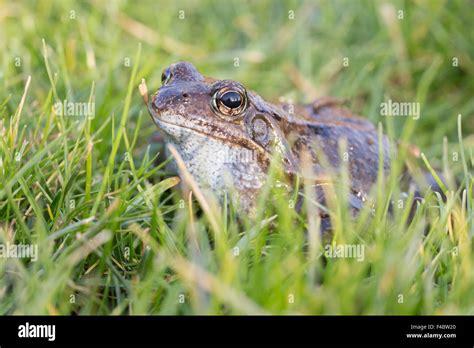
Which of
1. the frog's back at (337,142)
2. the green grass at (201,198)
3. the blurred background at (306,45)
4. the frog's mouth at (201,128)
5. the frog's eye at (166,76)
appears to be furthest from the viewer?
the blurred background at (306,45)

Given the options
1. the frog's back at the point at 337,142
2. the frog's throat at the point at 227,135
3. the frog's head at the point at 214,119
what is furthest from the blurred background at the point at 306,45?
the frog's throat at the point at 227,135

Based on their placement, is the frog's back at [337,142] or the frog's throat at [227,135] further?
the frog's back at [337,142]

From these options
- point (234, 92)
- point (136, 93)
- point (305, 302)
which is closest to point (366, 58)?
point (136, 93)

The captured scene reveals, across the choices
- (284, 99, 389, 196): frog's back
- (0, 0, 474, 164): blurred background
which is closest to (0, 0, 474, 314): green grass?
(0, 0, 474, 164): blurred background

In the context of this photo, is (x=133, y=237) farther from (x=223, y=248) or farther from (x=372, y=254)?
(x=372, y=254)

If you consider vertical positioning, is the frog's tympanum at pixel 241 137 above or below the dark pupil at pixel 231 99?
below

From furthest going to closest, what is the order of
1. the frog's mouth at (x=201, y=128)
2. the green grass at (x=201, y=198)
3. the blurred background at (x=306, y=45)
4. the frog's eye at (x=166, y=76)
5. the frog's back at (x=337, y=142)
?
the blurred background at (x=306, y=45) → the frog's back at (x=337, y=142) → the frog's eye at (x=166, y=76) → the frog's mouth at (x=201, y=128) → the green grass at (x=201, y=198)

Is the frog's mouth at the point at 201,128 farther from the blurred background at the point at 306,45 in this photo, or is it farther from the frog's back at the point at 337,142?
the blurred background at the point at 306,45

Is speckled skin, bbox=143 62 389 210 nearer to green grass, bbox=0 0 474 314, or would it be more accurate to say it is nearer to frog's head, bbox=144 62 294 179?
frog's head, bbox=144 62 294 179

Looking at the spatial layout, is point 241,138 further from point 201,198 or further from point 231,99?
point 201,198

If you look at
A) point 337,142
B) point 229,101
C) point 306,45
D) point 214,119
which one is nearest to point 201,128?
point 214,119
